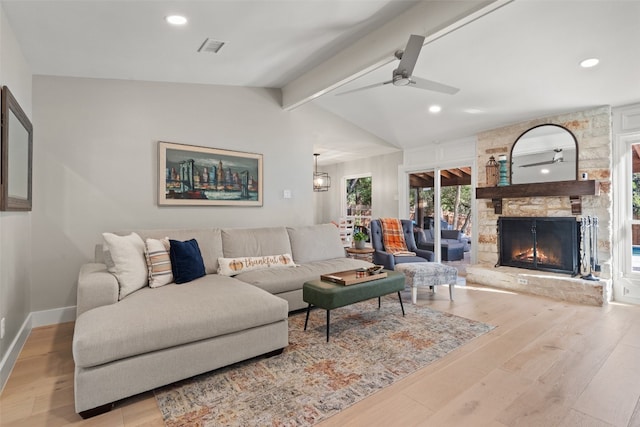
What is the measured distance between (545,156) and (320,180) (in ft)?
15.3

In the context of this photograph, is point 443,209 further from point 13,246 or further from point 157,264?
point 13,246

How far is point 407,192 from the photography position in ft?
21.1

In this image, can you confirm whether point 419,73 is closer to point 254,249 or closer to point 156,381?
point 254,249

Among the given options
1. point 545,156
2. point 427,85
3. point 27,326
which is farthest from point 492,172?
point 27,326

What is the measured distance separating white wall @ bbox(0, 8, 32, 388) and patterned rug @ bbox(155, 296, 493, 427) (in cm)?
131

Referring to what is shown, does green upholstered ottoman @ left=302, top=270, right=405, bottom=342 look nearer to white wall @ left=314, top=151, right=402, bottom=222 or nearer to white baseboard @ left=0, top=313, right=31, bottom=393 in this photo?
white baseboard @ left=0, top=313, right=31, bottom=393

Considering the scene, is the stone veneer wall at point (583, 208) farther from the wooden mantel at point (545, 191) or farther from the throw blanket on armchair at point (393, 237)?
the throw blanket on armchair at point (393, 237)

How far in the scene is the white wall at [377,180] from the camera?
262 inches

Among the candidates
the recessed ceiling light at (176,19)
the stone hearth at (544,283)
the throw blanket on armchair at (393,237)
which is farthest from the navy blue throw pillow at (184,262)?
the stone hearth at (544,283)

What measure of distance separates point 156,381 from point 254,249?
6.19ft

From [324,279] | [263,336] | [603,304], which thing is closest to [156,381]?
[263,336]

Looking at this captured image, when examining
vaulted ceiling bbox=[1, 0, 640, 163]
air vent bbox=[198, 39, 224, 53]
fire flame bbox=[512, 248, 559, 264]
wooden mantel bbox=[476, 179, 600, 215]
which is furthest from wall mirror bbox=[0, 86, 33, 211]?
fire flame bbox=[512, 248, 559, 264]

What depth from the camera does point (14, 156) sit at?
2383 mm

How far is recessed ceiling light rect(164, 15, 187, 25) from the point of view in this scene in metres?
2.48
